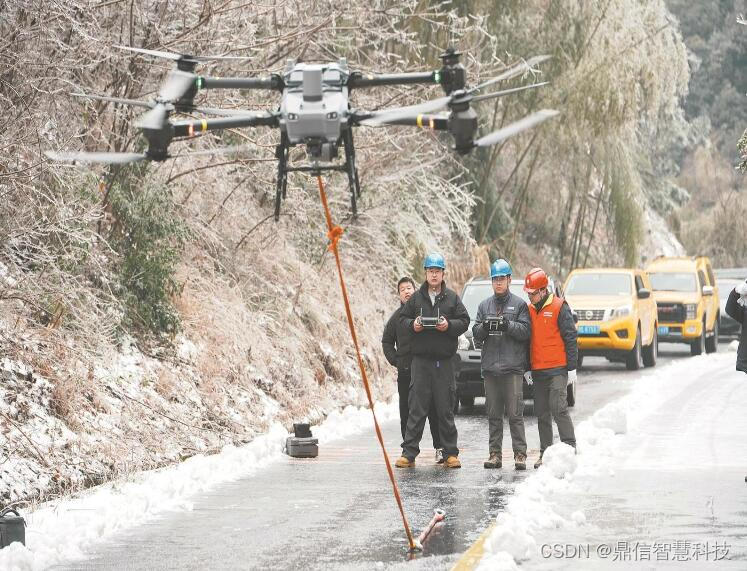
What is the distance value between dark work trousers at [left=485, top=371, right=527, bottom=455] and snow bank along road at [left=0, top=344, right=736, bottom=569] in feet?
1.30

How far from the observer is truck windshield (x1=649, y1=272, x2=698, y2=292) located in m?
31.3

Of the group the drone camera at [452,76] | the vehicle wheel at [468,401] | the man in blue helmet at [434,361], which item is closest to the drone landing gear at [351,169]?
the drone camera at [452,76]

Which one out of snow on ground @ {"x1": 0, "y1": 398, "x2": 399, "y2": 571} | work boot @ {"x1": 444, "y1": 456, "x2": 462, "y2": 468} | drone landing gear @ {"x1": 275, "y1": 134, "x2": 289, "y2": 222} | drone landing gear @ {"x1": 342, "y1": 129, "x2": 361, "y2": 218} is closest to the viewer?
drone landing gear @ {"x1": 275, "y1": 134, "x2": 289, "y2": 222}

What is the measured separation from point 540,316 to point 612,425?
3062 mm

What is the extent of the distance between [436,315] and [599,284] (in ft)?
45.9

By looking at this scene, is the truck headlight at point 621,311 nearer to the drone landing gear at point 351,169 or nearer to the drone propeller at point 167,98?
the drone landing gear at point 351,169

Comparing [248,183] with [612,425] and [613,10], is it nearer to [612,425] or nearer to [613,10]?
[612,425]

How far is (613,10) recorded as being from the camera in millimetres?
28297

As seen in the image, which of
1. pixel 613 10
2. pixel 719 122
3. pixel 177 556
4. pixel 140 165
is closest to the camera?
pixel 177 556

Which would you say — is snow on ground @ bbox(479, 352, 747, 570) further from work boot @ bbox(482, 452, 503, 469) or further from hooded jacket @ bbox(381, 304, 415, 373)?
hooded jacket @ bbox(381, 304, 415, 373)

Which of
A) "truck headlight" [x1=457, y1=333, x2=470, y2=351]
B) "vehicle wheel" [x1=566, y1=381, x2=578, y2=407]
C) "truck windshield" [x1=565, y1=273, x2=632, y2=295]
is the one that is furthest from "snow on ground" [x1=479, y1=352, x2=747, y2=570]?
"truck windshield" [x1=565, y1=273, x2=632, y2=295]

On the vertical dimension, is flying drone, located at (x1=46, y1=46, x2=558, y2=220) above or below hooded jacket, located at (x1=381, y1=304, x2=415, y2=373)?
above

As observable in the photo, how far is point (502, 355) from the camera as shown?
1333 centimetres

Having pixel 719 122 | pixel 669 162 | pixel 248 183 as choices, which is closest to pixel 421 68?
pixel 248 183
